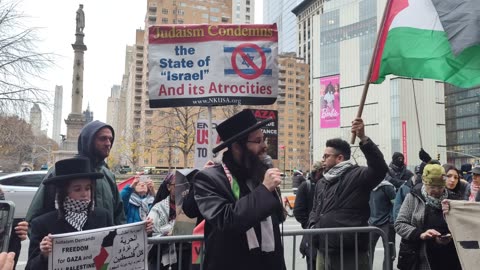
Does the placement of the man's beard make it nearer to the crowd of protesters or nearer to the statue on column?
the crowd of protesters

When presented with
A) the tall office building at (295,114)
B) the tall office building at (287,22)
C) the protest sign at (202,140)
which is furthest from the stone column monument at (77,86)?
the tall office building at (287,22)

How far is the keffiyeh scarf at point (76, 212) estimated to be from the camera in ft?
10.3

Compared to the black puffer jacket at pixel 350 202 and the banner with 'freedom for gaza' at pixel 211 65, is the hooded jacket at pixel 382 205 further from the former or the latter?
the banner with 'freedom for gaza' at pixel 211 65

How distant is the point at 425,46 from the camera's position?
4.68 meters

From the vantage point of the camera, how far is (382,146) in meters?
75.8

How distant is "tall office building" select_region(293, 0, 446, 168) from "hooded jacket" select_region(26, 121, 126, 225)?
68.4 metres

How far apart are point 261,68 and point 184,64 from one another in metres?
0.95

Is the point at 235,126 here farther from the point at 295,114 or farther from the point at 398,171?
the point at 295,114

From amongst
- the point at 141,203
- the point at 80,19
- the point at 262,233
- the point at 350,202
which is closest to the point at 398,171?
the point at 350,202

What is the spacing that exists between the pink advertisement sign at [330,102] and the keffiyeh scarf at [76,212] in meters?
80.5

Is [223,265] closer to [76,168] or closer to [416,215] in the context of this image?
[76,168]

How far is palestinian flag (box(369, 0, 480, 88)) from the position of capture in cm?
446

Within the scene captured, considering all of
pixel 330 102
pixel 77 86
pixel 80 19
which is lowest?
pixel 77 86

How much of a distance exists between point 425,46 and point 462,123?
396 feet
